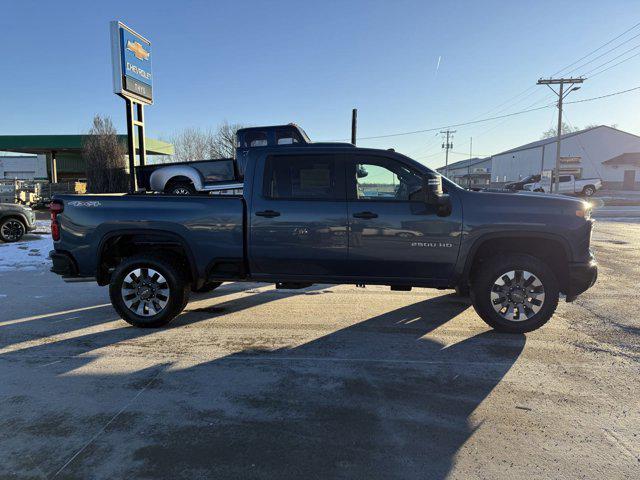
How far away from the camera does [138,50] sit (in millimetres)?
12625

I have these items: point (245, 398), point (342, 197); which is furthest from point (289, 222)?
point (245, 398)

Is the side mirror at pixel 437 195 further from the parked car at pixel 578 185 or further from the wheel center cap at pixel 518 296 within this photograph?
the parked car at pixel 578 185

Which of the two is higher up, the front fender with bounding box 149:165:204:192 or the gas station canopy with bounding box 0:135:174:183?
the gas station canopy with bounding box 0:135:174:183

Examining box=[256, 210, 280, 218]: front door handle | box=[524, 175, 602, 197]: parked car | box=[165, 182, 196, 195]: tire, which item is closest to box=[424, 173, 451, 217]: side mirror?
box=[256, 210, 280, 218]: front door handle

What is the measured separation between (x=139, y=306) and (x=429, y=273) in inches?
136

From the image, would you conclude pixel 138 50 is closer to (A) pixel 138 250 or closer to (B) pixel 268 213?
(A) pixel 138 250

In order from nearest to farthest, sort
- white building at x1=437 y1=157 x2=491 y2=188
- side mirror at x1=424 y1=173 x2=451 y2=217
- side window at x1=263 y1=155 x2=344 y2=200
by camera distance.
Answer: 1. side mirror at x1=424 y1=173 x2=451 y2=217
2. side window at x1=263 y1=155 x2=344 y2=200
3. white building at x1=437 y1=157 x2=491 y2=188

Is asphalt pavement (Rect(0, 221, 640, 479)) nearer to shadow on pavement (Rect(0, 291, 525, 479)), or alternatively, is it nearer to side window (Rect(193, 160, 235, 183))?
shadow on pavement (Rect(0, 291, 525, 479))

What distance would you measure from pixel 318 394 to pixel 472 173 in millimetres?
106985

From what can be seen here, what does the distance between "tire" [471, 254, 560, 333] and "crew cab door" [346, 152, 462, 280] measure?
1.52ft

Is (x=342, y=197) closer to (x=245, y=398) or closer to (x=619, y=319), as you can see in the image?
(x=245, y=398)

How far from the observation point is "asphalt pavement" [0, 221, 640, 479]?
264 centimetres

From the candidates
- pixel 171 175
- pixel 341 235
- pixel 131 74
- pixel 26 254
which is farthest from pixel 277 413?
pixel 131 74

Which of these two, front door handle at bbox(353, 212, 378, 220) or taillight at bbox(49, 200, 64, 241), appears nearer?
front door handle at bbox(353, 212, 378, 220)
